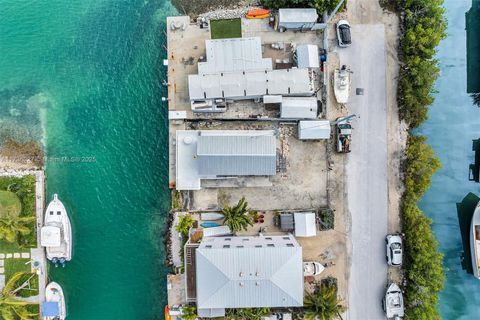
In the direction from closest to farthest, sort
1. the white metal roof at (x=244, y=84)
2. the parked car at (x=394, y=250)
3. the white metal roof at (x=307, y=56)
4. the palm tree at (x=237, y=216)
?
the palm tree at (x=237, y=216) → the white metal roof at (x=244, y=84) → the white metal roof at (x=307, y=56) → the parked car at (x=394, y=250)

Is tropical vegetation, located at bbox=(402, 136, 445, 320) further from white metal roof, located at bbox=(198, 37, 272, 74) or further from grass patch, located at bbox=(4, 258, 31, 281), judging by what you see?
grass patch, located at bbox=(4, 258, 31, 281)

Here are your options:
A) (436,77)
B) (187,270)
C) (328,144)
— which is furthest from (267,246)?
(436,77)

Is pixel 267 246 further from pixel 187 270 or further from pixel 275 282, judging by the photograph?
pixel 187 270

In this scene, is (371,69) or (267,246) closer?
(267,246)

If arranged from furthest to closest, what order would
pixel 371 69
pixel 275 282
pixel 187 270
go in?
1. pixel 371 69
2. pixel 187 270
3. pixel 275 282

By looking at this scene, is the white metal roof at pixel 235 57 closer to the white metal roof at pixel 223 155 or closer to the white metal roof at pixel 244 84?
the white metal roof at pixel 244 84

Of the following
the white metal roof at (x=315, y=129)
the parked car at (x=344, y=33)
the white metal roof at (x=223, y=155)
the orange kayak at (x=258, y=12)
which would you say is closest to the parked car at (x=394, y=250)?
the white metal roof at (x=315, y=129)

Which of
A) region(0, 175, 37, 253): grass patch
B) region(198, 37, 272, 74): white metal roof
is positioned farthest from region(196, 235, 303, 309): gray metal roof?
region(0, 175, 37, 253): grass patch
